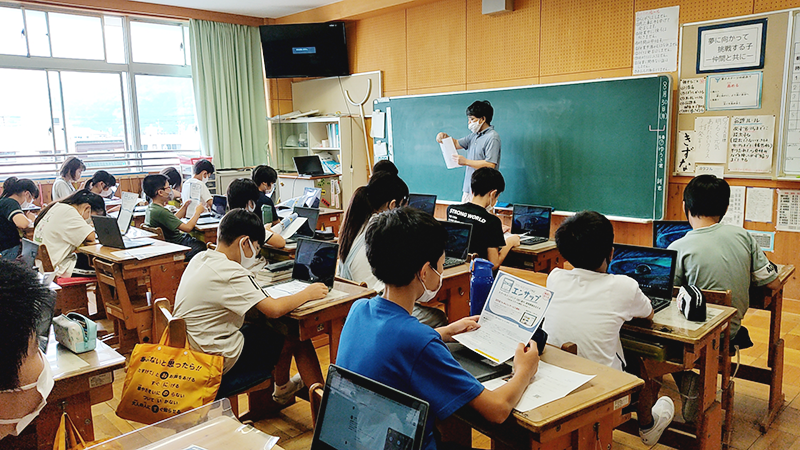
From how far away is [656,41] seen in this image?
15.1ft

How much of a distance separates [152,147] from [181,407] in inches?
256

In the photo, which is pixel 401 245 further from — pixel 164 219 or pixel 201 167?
pixel 201 167

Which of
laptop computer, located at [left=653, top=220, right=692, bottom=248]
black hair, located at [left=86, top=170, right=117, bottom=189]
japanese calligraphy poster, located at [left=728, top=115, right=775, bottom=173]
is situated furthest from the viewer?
black hair, located at [left=86, top=170, right=117, bottom=189]

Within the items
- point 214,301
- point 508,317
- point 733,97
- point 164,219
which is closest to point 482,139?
point 733,97

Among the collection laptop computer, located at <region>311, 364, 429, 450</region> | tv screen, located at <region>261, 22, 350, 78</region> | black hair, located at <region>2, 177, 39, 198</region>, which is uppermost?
tv screen, located at <region>261, 22, 350, 78</region>

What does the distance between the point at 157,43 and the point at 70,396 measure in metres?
6.92

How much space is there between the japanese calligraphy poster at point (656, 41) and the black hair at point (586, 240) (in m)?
3.26

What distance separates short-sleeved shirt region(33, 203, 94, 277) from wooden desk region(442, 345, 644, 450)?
3.52 m

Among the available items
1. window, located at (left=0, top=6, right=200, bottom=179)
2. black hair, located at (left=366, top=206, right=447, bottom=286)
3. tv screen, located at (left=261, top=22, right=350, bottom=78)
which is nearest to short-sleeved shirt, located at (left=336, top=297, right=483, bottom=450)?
black hair, located at (left=366, top=206, right=447, bottom=286)

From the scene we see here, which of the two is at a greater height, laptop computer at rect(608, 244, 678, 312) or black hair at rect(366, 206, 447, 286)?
black hair at rect(366, 206, 447, 286)

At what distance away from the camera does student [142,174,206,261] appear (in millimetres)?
4591

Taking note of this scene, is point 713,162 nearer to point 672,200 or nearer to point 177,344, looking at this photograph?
point 672,200

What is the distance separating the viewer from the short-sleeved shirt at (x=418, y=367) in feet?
4.37

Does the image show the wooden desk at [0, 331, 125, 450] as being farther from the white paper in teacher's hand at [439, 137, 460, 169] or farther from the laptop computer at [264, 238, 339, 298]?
the white paper in teacher's hand at [439, 137, 460, 169]
